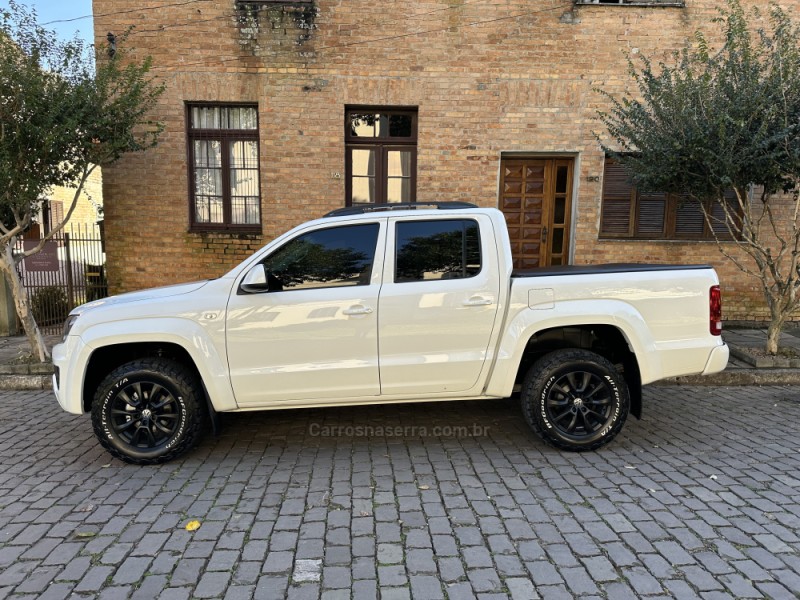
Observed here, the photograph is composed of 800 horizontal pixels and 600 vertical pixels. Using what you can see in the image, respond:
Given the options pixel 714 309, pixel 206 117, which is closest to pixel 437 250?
pixel 714 309

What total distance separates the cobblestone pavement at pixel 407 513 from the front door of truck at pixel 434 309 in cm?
68

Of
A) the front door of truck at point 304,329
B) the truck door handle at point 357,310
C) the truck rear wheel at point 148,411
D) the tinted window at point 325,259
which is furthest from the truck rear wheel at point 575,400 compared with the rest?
the truck rear wheel at point 148,411

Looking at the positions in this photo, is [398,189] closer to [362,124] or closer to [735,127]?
[362,124]

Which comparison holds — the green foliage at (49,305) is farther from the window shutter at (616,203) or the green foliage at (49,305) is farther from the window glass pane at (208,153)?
the window shutter at (616,203)

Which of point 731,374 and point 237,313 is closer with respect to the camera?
point 237,313

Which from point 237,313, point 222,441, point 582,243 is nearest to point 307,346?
point 237,313

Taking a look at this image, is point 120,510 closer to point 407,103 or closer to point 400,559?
point 400,559

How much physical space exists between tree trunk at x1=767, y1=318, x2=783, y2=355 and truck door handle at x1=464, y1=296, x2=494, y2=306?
485cm

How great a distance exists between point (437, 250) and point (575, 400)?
5.37 feet

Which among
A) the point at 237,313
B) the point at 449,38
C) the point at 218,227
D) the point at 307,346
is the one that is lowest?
the point at 307,346

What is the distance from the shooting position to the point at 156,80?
7.66m

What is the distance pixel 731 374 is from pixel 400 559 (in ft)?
17.2

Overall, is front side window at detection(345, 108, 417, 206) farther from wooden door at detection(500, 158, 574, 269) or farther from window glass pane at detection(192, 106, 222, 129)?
window glass pane at detection(192, 106, 222, 129)

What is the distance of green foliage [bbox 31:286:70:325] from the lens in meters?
8.05
